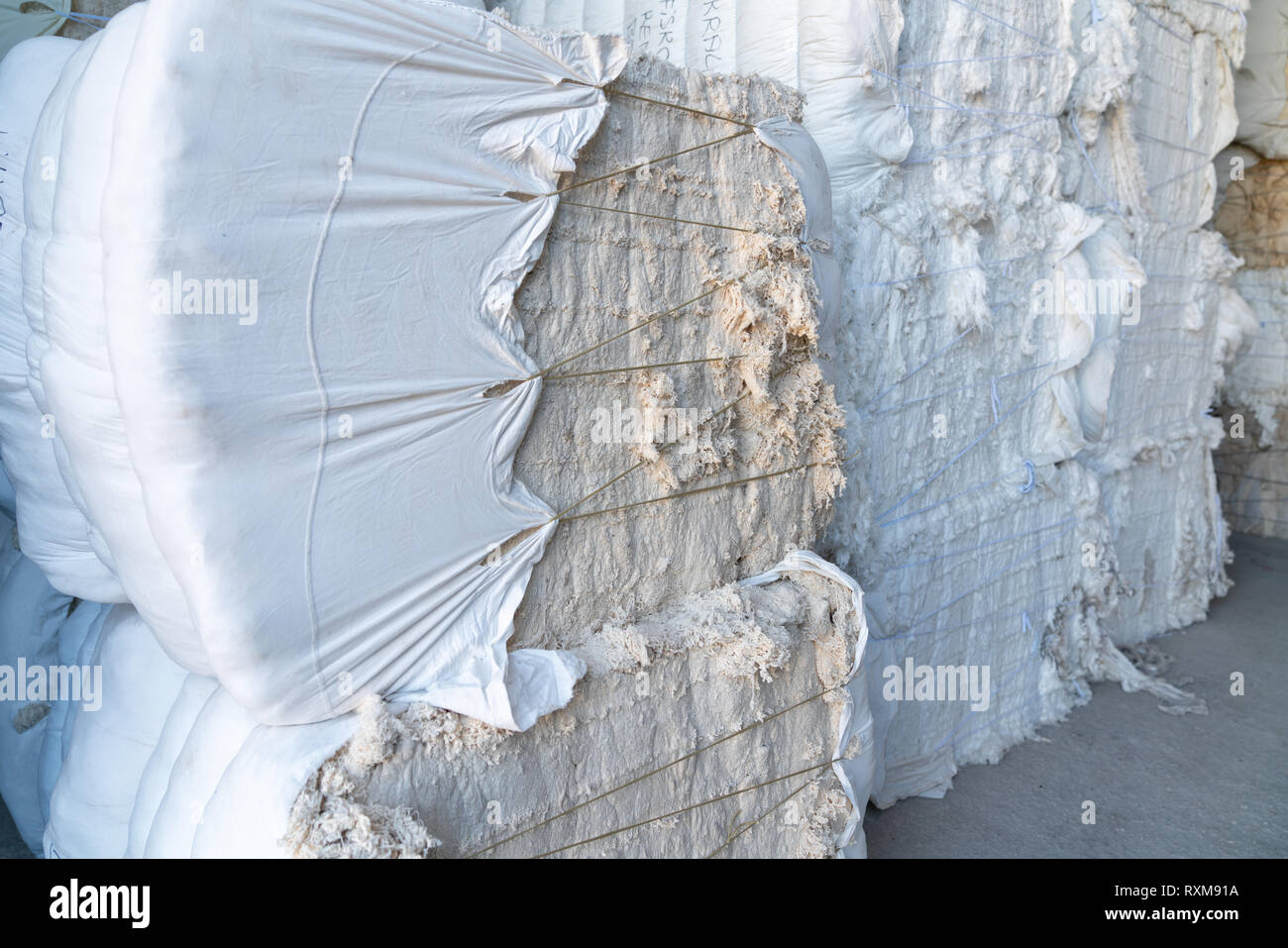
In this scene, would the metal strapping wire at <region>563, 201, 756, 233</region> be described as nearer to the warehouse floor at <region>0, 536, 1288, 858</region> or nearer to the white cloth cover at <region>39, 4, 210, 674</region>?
the white cloth cover at <region>39, 4, 210, 674</region>

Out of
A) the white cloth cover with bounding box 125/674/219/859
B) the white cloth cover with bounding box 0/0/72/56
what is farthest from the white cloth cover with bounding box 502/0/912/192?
the white cloth cover with bounding box 125/674/219/859

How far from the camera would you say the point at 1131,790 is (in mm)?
3051

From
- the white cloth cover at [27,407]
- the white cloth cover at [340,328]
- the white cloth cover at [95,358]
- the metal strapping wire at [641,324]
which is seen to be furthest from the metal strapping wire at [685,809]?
the white cloth cover at [27,407]

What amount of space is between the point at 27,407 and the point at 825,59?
7.75ft

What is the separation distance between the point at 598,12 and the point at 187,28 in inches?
96.2

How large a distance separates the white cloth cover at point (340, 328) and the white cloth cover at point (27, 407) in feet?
2.94

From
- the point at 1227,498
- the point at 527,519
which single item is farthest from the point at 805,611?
the point at 1227,498

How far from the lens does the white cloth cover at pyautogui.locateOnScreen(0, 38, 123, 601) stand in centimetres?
212

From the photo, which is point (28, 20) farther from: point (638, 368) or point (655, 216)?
point (638, 368)

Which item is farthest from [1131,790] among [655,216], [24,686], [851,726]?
[24,686]

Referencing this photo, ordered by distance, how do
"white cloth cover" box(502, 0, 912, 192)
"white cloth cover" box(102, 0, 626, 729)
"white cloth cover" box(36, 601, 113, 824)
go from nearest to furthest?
"white cloth cover" box(102, 0, 626, 729) < "white cloth cover" box(36, 601, 113, 824) < "white cloth cover" box(502, 0, 912, 192)

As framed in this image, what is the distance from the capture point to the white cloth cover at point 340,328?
4.20 feet

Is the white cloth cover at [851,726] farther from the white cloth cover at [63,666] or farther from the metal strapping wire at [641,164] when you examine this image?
the white cloth cover at [63,666]

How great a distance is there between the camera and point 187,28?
127 centimetres
